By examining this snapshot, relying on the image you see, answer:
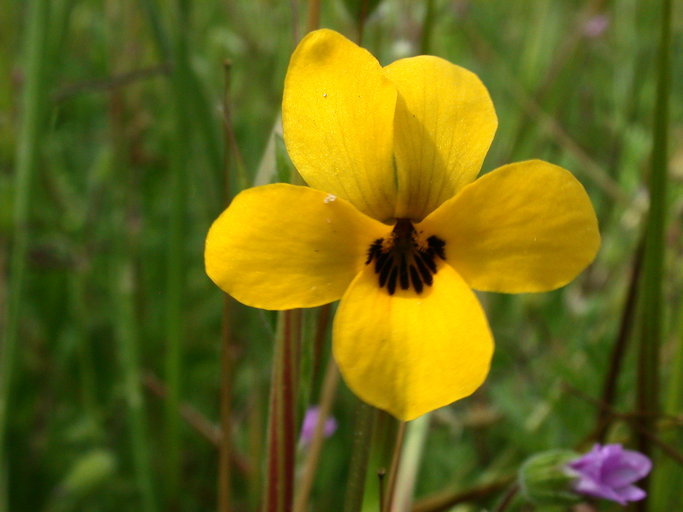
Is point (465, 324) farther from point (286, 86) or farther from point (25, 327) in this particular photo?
point (25, 327)

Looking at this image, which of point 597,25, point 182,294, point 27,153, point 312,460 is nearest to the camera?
point 312,460

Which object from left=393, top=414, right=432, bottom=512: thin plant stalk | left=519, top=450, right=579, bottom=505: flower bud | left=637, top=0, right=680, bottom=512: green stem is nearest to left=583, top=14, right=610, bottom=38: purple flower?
left=637, top=0, right=680, bottom=512: green stem

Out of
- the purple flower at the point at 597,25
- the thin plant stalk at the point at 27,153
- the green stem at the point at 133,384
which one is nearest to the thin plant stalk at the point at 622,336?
the green stem at the point at 133,384

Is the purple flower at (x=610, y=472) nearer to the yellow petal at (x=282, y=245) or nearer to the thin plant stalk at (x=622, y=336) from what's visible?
the thin plant stalk at (x=622, y=336)

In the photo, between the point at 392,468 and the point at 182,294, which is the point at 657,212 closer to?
the point at 392,468

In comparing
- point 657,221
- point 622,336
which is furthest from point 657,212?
point 622,336

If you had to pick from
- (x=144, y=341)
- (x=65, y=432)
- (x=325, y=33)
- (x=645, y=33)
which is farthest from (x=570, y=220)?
(x=645, y=33)

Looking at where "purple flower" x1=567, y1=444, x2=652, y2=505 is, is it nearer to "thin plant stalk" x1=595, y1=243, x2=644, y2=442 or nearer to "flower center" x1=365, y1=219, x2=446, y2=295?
"thin plant stalk" x1=595, y1=243, x2=644, y2=442
